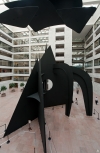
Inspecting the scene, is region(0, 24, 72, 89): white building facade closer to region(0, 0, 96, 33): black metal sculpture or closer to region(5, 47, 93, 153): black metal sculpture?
region(5, 47, 93, 153): black metal sculpture

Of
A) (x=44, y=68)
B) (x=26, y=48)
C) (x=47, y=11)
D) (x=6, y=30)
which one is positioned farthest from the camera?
(x=26, y=48)

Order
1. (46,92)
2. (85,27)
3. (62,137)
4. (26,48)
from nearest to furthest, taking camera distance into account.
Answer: (62,137)
(46,92)
(85,27)
(26,48)

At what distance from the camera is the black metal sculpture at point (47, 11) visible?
22.0ft

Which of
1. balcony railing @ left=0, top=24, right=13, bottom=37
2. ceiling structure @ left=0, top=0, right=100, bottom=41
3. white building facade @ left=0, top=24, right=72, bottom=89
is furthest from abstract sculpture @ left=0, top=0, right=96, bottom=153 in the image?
balcony railing @ left=0, top=24, right=13, bottom=37

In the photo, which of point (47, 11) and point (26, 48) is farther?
point (26, 48)

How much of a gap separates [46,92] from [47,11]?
8590 mm

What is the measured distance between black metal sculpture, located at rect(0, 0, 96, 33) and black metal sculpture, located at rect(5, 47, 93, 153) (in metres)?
3.61

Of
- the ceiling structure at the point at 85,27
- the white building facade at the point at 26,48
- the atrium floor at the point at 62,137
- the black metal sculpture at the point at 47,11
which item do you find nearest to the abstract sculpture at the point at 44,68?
the black metal sculpture at the point at 47,11

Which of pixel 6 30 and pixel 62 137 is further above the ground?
pixel 6 30

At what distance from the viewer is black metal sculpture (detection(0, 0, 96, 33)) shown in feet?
22.0

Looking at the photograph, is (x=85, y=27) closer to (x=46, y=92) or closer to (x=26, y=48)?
(x=26, y=48)

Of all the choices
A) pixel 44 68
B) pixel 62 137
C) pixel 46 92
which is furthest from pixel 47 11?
pixel 62 137

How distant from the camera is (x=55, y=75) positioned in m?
12.4

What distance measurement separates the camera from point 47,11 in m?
8.27
